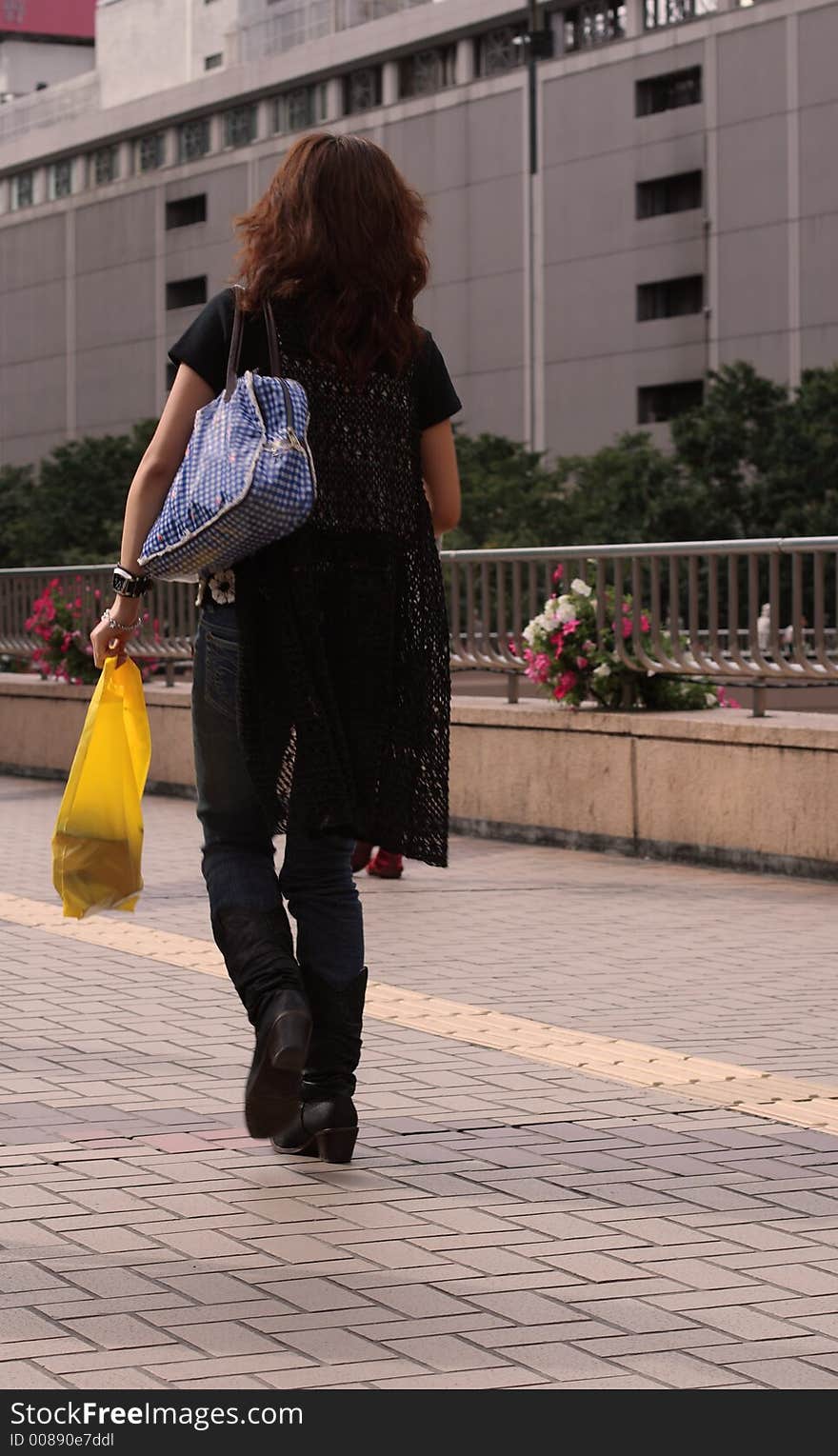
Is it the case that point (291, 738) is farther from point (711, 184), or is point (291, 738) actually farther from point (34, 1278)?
point (711, 184)

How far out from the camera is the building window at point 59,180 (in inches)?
3580

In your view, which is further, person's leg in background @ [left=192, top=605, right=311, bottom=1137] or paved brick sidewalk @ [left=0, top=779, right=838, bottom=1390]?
person's leg in background @ [left=192, top=605, right=311, bottom=1137]

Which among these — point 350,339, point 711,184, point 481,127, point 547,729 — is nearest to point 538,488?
point 711,184

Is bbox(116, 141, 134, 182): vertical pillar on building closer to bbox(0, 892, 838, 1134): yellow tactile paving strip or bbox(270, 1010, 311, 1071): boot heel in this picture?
bbox(0, 892, 838, 1134): yellow tactile paving strip

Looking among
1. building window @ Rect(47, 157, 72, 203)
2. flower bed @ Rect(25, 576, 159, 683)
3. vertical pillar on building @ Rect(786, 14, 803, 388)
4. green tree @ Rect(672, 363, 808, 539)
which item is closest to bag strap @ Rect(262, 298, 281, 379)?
flower bed @ Rect(25, 576, 159, 683)

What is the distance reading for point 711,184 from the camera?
62219mm

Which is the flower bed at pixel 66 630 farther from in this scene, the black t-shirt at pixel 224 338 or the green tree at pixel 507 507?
the green tree at pixel 507 507

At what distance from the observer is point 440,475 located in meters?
4.81

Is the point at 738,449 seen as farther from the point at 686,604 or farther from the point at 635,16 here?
the point at 686,604

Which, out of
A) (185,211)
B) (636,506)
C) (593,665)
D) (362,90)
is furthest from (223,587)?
(185,211)

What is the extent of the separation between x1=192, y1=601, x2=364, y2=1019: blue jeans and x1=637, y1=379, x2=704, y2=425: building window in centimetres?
6113

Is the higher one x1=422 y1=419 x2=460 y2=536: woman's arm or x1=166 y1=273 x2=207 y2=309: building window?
x1=166 y1=273 x2=207 y2=309: building window

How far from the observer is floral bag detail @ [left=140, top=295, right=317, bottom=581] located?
4.35 meters

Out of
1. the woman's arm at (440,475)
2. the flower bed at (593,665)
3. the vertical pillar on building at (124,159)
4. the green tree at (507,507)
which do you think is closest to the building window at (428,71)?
the vertical pillar on building at (124,159)
